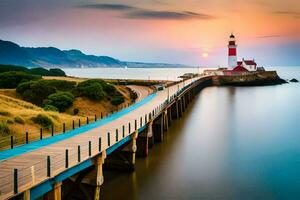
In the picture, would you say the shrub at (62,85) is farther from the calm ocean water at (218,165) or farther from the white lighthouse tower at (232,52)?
the white lighthouse tower at (232,52)

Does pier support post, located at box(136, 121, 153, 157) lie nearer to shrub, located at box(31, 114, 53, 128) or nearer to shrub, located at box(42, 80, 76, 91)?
shrub, located at box(31, 114, 53, 128)

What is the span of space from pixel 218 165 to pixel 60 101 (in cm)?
2355

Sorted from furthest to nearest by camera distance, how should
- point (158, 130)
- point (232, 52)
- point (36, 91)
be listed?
point (232, 52) < point (36, 91) < point (158, 130)

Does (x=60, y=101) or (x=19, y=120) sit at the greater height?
(x=60, y=101)

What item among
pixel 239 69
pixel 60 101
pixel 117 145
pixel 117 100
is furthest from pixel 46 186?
pixel 239 69

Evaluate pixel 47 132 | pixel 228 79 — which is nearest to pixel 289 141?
pixel 47 132

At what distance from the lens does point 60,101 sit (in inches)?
1719

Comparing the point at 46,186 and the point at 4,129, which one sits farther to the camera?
the point at 4,129

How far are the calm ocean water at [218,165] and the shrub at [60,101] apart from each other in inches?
482

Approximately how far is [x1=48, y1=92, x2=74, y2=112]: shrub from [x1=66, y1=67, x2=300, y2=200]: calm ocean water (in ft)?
40.2

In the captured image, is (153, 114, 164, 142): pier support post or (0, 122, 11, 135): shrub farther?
(153, 114, 164, 142): pier support post

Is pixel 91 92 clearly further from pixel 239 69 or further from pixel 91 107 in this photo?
pixel 239 69

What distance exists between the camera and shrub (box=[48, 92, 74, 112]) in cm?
4316

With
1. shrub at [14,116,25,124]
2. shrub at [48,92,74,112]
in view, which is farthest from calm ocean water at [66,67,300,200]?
shrub at [48,92,74,112]
